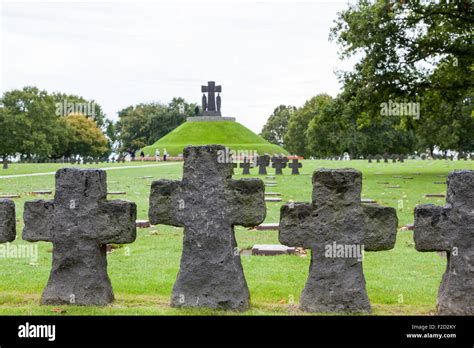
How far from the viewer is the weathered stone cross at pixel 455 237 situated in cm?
651

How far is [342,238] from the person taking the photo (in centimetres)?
670

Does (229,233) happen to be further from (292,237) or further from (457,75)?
(457,75)

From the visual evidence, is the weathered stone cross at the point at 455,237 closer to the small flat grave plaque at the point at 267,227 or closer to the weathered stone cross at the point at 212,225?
the weathered stone cross at the point at 212,225

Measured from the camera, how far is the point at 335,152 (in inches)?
3381

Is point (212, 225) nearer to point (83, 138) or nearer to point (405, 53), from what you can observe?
point (405, 53)

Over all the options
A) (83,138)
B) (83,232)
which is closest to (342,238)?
(83,232)

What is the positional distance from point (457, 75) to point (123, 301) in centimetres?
2816

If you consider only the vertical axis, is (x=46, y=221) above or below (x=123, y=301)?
above

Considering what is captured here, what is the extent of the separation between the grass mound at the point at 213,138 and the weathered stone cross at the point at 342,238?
74356 mm

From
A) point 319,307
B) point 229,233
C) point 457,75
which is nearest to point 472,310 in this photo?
point 319,307

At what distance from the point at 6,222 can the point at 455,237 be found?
508 cm

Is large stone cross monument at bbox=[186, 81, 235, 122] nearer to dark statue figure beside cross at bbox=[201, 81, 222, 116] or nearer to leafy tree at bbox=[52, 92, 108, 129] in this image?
dark statue figure beside cross at bbox=[201, 81, 222, 116]
